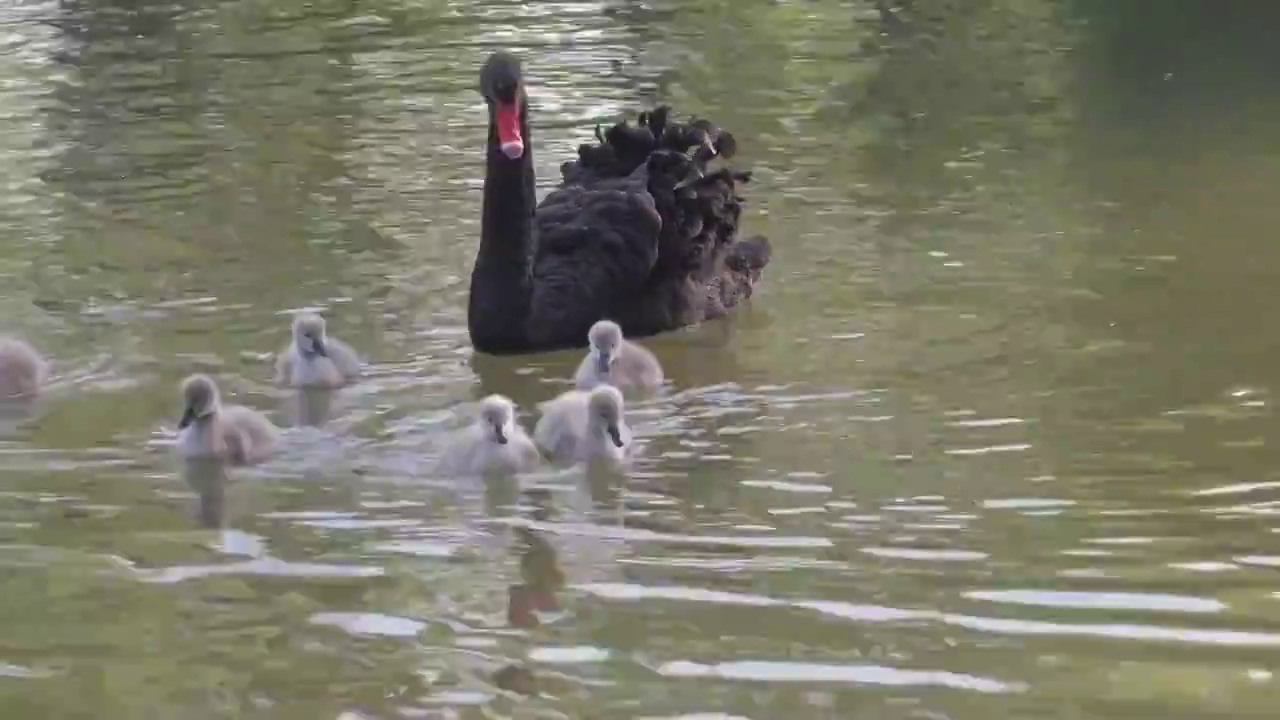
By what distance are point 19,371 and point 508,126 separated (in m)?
1.66

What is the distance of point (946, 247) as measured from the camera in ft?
23.3

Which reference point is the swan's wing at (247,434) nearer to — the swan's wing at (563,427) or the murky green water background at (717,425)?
the murky green water background at (717,425)

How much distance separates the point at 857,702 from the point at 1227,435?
1841mm

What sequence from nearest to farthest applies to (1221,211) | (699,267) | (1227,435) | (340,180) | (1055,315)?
1. (1227,435)
2. (1055,315)
3. (699,267)
4. (1221,211)
5. (340,180)

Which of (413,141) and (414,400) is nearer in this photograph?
(414,400)

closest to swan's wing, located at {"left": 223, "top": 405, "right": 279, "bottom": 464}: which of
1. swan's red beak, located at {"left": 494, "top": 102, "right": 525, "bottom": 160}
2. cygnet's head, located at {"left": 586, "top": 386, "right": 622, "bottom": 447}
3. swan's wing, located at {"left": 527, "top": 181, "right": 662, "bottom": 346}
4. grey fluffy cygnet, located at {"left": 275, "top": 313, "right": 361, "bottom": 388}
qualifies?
grey fluffy cygnet, located at {"left": 275, "top": 313, "right": 361, "bottom": 388}

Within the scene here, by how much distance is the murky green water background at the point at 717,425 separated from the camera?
3967 mm

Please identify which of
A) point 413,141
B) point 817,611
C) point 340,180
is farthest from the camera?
point 413,141

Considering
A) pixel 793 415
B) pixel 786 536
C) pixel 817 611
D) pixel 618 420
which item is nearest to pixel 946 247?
pixel 793 415

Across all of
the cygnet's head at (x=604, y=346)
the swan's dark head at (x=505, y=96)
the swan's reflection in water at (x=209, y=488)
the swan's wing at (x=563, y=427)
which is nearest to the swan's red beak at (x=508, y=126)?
the swan's dark head at (x=505, y=96)

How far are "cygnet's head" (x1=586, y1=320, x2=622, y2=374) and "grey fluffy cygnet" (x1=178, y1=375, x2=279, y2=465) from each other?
3.16 ft

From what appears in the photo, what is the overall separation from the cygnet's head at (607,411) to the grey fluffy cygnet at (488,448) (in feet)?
0.71

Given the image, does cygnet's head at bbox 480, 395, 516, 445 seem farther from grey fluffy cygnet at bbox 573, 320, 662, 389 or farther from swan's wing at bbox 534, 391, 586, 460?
grey fluffy cygnet at bbox 573, 320, 662, 389

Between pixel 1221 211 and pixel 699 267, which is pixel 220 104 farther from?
pixel 1221 211
